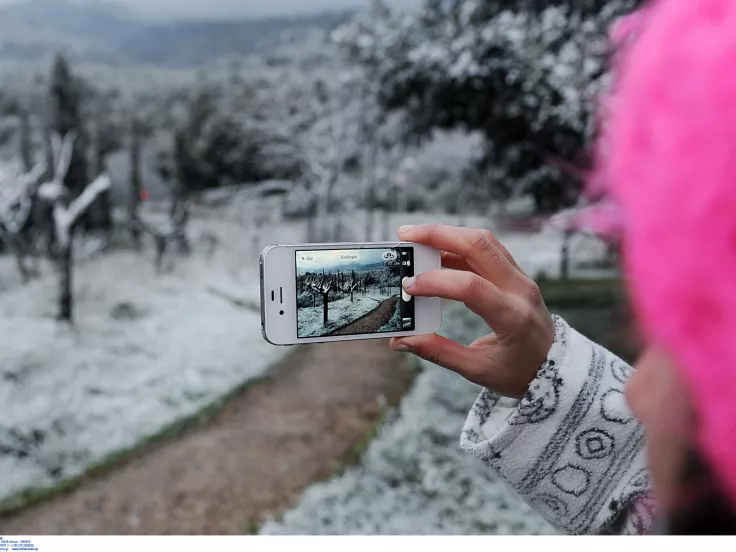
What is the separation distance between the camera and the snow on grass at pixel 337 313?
70cm

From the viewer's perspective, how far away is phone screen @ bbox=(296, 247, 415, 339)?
69 centimetres

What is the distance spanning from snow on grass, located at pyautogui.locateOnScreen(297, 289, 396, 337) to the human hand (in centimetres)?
14

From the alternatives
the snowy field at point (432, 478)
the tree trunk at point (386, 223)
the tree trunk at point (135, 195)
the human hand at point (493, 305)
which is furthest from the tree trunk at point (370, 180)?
the human hand at point (493, 305)

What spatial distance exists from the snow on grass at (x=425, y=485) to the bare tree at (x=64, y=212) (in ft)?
2.22

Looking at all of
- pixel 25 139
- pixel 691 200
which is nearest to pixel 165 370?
pixel 25 139

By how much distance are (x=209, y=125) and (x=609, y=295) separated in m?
1.00

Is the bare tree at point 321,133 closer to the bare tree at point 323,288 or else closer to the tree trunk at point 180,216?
the tree trunk at point 180,216

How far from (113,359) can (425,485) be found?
2.44 feet

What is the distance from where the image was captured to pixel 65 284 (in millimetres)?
1306

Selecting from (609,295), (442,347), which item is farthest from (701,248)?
(609,295)

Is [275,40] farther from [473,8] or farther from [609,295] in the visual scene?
[609,295]

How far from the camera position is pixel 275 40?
1.41 m

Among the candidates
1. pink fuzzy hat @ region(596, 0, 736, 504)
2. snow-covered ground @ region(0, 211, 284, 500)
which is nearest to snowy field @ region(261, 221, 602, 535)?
snow-covered ground @ region(0, 211, 284, 500)

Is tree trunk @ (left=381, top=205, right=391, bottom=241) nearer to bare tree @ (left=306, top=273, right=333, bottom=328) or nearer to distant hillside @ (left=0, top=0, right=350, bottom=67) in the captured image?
distant hillside @ (left=0, top=0, right=350, bottom=67)
